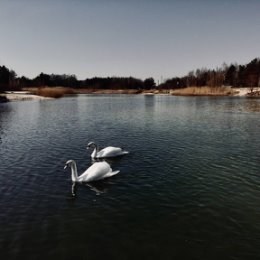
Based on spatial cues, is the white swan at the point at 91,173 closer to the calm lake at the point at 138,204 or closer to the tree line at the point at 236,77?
the calm lake at the point at 138,204

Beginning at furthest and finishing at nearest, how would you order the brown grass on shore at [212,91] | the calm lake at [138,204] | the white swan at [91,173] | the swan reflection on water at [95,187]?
the brown grass on shore at [212,91]
the white swan at [91,173]
the swan reflection on water at [95,187]
the calm lake at [138,204]

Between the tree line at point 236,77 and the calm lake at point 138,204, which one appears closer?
the calm lake at point 138,204

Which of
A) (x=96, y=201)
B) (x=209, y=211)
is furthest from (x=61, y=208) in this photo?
(x=209, y=211)

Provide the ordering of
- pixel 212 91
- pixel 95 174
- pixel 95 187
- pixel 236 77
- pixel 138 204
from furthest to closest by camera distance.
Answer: pixel 236 77 < pixel 212 91 < pixel 95 174 < pixel 95 187 < pixel 138 204

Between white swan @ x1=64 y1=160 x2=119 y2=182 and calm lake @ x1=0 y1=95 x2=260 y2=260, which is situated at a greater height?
white swan @ x1=64 y1=160 x2=119 y2=182

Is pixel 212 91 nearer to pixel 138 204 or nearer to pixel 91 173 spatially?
pixel 91 173

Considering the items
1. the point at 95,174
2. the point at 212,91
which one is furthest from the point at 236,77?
the point at 95,174

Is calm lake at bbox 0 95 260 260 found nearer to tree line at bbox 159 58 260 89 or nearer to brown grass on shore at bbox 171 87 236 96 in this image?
brown grass on shore at bbox 171 87 236 96

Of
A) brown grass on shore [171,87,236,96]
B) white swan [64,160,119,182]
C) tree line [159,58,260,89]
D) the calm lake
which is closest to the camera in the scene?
the calm lake

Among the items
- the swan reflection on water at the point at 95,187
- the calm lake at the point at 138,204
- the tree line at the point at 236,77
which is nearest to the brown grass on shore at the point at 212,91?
the tree line at the point at 236,77

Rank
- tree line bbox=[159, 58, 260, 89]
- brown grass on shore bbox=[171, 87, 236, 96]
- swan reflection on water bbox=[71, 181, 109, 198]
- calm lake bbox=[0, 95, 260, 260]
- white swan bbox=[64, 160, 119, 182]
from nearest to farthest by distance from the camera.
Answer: calm lake bbox=[0, 95, 260, 260] → swan reflection on water bbox=[71, 181, 109, 198] → white swan bbox=[64, 160, 119, 182] → brown grass on shore bbox=[171, 87, 236, 96] → tree line bbox=[159, 58, 260, 89]

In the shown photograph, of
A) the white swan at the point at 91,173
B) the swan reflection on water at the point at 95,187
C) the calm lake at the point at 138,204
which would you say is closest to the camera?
the calm lake at the point at 138,204

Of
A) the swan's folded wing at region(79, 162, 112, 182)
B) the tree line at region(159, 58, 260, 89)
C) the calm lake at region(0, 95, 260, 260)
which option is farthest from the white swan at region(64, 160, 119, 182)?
the tree line at region(159, 58, 260, 89)

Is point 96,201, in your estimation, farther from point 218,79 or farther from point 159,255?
point 218,79
